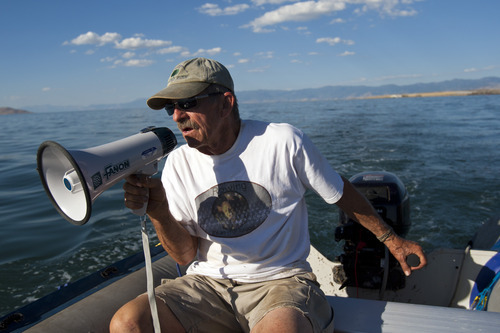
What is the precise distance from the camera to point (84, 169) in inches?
48.2

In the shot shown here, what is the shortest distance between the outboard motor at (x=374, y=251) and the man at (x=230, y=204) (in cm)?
58

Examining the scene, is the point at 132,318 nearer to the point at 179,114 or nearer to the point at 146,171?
the point at 146,171

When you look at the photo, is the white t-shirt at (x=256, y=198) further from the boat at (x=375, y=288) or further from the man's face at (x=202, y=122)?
the boat at (x=375, y=288)

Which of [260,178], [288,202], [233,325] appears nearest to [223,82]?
[260,178]

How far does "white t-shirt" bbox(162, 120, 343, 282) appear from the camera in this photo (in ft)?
6.38

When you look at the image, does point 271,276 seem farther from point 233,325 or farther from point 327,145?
point 327,145

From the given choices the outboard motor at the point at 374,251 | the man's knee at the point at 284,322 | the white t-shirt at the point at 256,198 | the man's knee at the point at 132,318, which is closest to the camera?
the man's knee at the point at 284,322

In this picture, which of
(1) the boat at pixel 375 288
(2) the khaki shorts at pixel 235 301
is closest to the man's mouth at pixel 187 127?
(2) the khaki shorts at pixel 235 301

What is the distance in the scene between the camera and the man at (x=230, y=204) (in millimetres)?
1877

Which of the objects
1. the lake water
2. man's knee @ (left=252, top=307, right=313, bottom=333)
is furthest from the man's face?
the lake water

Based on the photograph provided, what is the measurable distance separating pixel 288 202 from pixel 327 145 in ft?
33.6

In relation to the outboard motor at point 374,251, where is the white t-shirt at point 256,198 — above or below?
above

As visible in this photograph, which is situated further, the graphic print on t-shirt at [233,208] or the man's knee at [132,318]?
the graphic print on t-shirt at [233,208]

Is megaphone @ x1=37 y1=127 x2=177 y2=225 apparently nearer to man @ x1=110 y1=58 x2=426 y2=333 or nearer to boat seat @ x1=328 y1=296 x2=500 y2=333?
man @ x1=110 y1=58 x2=426 y2=333
